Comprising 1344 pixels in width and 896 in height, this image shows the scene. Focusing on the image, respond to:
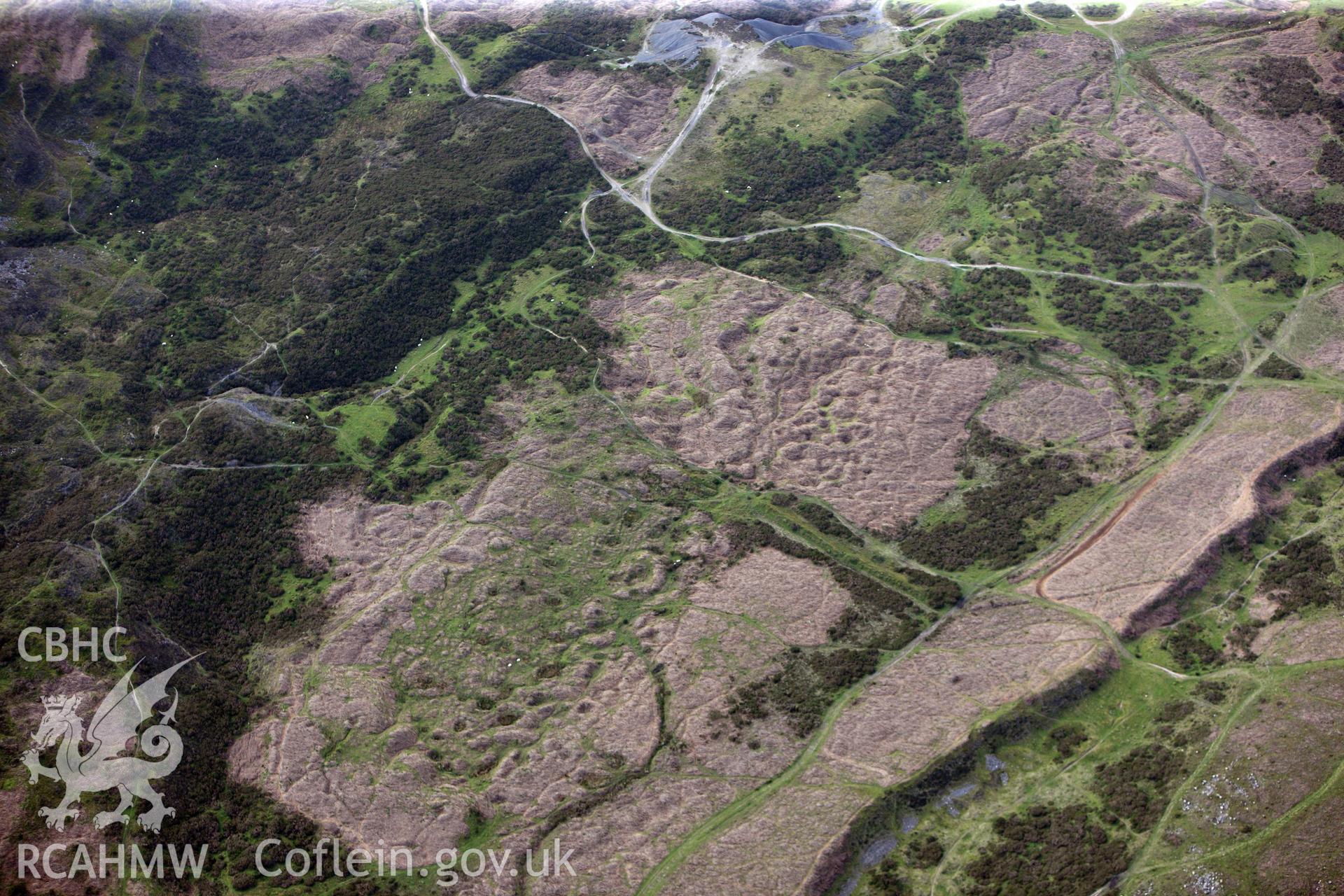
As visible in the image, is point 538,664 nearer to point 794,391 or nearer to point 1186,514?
point 794,391

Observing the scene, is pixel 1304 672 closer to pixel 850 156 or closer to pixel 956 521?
pixel 956 521

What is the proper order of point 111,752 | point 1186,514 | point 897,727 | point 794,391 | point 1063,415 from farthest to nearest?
point 794,391 < point 1063,415 < point 1186,514 < point 897,727 < point 111,752

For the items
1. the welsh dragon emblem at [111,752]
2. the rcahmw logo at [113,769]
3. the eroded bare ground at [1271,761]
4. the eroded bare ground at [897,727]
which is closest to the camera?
the eroded bare ground at [1271,761]

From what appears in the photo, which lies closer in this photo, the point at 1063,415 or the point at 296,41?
the point at 1063,415

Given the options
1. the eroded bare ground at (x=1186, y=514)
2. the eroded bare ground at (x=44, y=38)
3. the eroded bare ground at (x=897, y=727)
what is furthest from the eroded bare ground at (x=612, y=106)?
the eroded bare ground at (x=897, y=727)

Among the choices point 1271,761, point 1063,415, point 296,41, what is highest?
point 296,41

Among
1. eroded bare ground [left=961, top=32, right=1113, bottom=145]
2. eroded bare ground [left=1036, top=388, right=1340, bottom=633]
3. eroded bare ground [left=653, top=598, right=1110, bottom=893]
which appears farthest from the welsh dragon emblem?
eroded bare ground [left=961, top=32, right=1113, bottom=145]

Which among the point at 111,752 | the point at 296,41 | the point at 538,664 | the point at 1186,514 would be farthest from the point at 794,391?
the point at 296,41

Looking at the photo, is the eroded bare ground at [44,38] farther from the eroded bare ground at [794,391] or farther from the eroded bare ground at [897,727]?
the eroded bare ground at [897,727]
